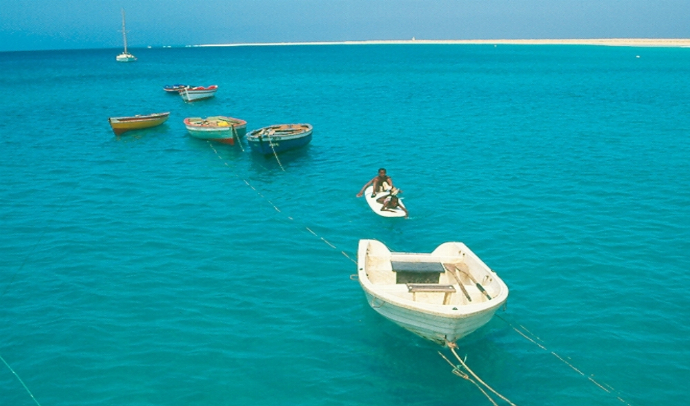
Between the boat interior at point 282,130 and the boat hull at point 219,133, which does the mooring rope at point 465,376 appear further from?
the boat hull at point 219,133

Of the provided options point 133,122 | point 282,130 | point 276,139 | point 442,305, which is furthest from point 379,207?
point 133,122

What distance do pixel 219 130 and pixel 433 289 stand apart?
2346 cm

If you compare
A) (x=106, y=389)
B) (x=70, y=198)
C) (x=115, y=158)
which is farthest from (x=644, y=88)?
(x=106, y=389)

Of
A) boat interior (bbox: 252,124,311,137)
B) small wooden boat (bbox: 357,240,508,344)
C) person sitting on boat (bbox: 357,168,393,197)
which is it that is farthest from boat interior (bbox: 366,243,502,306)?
boat interior (bbox: 252,124,311,137)

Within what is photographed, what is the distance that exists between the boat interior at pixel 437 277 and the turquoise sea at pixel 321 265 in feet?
3.07

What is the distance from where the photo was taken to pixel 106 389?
1077 centimetres

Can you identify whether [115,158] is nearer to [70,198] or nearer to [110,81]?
[70,198]

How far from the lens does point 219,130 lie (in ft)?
107

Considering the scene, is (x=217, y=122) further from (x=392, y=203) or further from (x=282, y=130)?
(x=392, y=203)

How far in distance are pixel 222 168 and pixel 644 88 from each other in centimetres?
5731

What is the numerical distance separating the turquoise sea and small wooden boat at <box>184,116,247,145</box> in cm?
109

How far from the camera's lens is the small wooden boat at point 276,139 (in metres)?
28.8

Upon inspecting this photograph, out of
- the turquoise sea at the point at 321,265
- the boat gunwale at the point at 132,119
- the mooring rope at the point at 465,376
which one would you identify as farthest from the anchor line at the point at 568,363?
the boat gunwale at the point at 132,119

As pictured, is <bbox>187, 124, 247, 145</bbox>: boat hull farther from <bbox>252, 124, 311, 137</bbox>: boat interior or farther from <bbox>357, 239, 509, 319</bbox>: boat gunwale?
<bbox>357, 239, 509, 319</bbox>: boat gunwale
